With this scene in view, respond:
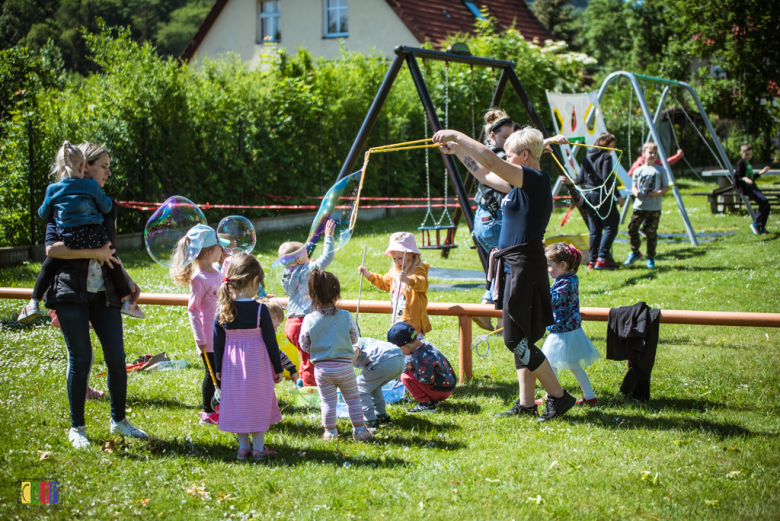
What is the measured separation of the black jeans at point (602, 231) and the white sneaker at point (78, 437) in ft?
26.7

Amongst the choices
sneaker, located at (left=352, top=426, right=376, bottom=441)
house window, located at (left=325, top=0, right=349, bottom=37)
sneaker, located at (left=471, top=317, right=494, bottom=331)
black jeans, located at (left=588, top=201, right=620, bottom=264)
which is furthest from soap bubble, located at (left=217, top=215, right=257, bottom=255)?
house window, located at (left=325, top=0, right=349, bottom=37)

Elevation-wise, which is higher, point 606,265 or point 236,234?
point 236,234

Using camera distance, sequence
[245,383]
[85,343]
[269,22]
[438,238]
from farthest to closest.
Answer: [269,22]
[438,238]
[85,343]
[245,383]

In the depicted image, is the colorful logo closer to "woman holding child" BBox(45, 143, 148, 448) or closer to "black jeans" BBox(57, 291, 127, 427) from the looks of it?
"woman holding child" BBox(45, 143, 148, 448)

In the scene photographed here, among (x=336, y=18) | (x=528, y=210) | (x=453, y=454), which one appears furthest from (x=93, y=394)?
(x=336, y=18)

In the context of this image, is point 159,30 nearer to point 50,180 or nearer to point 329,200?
point 50,180

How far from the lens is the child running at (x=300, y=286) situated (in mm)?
4809

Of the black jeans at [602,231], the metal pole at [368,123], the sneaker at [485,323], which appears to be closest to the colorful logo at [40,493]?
the sneaker at [485,323]

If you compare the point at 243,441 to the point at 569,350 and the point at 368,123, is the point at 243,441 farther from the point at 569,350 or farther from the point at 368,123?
the point at 368,123

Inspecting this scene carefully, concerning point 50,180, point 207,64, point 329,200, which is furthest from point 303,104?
point 329,200

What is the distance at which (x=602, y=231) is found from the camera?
10703 millimetres

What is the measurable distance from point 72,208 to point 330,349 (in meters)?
1.84

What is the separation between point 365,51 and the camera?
2342 cm

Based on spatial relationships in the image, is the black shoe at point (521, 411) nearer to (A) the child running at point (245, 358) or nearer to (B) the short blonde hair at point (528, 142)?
(A) the child running at point (245, 358)
